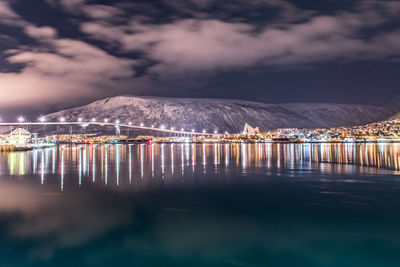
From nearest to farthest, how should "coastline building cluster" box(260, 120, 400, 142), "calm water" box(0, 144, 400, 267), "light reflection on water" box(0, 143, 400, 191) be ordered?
"calm water" box(0, 144, 400, 267)
"light reflection on water" box(0, 143, 400, 191)
"coastline building cluster" box(260, 120, 400, 142)

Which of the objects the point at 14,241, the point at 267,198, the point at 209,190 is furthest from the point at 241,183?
the point at 14,241

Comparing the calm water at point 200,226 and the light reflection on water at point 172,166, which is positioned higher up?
the light reflection on water at point 172,166

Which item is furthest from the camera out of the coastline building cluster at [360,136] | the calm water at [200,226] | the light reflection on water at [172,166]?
the coastline building cluster at [360,136]

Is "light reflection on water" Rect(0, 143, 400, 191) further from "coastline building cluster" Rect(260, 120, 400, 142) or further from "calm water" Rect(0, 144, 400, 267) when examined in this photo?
"coastline building cluster" Rect(260, 120, 400, 142)

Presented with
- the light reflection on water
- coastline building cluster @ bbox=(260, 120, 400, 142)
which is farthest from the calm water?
coastline building cluster @ bbox=(260, 120, 400, 142)

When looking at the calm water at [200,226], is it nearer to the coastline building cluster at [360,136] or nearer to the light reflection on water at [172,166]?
the light reflection on water at [172,166]

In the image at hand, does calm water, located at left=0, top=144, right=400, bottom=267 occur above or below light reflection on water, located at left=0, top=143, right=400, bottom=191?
below

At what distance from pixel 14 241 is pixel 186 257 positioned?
3686 millimetres

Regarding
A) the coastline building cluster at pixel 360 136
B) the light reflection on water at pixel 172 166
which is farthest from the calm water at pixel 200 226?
the coastline building cluster at pixel 360 136

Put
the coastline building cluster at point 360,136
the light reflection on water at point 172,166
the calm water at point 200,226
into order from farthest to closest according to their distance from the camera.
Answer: the coastline building cluster at point 360,136 < the light reflection on water at point 172,166 < the calm water at point 200,226

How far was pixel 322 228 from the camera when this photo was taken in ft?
25.9

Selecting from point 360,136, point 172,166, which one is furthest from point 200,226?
point 360,136

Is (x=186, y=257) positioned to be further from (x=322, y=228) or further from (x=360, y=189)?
(x=360, y=189)

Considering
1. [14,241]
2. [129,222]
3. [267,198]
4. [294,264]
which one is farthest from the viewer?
[267,198]
